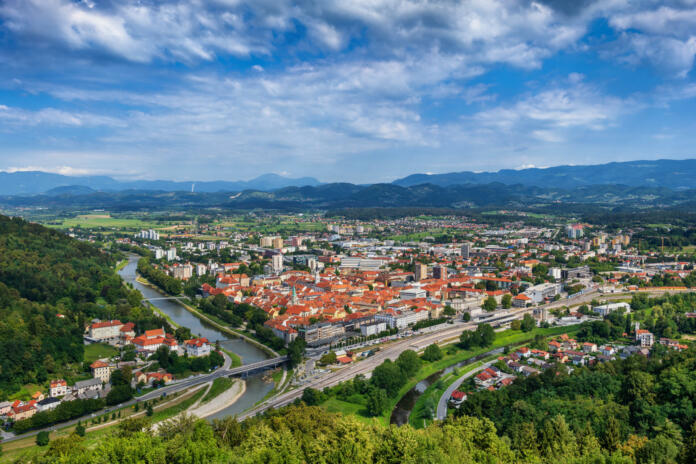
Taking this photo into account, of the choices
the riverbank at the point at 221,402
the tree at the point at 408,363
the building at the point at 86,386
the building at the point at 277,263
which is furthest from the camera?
the building at the point at 277,263

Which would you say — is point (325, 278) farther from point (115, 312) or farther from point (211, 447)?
point (211, 447)

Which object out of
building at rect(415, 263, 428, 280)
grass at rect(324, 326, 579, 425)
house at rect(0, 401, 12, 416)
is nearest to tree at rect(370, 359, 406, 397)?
grass at rect(324, 326, 579, 425)

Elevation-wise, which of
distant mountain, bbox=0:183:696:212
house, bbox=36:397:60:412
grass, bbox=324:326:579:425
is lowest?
grass, bbox=324:326:579:425

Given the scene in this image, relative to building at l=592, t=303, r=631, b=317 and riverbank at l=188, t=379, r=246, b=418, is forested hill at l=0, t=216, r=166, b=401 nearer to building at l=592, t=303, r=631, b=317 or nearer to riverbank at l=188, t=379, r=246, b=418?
riverbank at l=188, t=379, r=246, b=418

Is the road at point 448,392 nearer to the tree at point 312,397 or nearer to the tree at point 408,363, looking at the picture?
the tree at point 408,363

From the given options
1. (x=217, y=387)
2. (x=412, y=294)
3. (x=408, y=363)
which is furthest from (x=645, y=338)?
(x=217, y=387)

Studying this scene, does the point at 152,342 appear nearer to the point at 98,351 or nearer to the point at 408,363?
the point at 98,351

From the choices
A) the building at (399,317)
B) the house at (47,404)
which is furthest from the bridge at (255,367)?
the building at (399,317)
